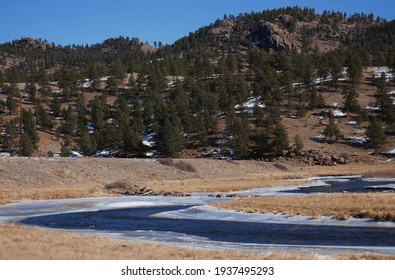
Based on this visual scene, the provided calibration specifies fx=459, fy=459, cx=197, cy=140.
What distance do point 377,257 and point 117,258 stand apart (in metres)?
9.72

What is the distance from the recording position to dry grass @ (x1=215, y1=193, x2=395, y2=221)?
2914cm

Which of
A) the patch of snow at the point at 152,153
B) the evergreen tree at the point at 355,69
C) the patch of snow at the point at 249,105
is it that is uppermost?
the evergreen tree at the point at 355,69

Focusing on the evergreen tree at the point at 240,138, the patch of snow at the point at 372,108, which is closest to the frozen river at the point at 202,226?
the evergreen tree at the point at 240,138

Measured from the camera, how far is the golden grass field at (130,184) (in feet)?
56.4

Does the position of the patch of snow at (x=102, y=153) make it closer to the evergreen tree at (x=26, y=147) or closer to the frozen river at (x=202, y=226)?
the evergreen tree at (x=26, y=147)

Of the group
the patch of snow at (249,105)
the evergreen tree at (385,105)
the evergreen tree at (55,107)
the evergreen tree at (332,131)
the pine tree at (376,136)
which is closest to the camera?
the pine tree at (376,136)

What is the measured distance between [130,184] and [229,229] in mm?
31232

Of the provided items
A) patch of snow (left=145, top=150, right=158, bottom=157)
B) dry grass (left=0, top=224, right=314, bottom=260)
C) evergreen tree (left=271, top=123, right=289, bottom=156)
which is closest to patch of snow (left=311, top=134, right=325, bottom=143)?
evergreen tree (left=271, top=123, right=289, bottom=156)

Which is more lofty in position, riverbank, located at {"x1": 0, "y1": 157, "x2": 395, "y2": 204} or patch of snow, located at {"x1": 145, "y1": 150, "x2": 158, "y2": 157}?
patch of snow, located at {"x1": 145, "y1": 150, "x2": 158, "y2": 157}

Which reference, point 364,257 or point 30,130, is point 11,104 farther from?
point 364,257

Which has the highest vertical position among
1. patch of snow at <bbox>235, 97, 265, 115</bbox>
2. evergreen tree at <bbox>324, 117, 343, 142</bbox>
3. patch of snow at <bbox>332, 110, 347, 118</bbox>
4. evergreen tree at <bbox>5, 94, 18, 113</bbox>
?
evergreen tree at <bbox>5, 94, 18, 113</bbox>

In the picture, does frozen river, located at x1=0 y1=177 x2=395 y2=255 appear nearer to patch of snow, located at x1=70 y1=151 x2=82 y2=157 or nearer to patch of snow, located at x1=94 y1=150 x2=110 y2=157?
patch of snow, located at x1=70 y1=151 x2=82 y2=157
